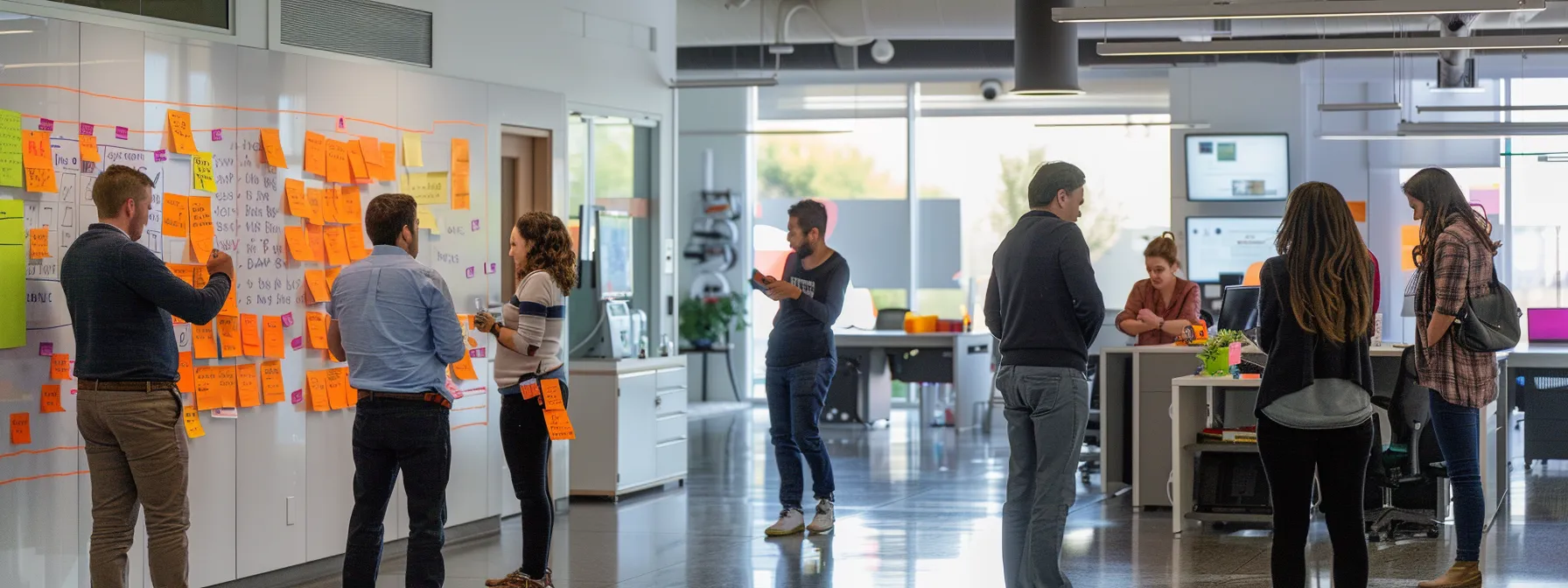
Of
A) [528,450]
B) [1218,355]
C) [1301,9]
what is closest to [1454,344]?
[1218,355]

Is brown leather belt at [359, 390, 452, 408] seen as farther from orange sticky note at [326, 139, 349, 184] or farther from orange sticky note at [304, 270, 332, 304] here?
orange sticky note at [326, 139, 349, 184]

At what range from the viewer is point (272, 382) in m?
5.77

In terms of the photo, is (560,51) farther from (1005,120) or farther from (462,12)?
(1005,120)

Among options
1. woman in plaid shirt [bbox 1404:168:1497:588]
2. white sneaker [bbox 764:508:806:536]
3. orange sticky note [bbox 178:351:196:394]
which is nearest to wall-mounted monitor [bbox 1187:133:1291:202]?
white sneaker [bbox 764:508:806:536]

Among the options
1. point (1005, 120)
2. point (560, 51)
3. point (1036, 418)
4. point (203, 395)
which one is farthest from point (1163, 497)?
point (1005, 120)

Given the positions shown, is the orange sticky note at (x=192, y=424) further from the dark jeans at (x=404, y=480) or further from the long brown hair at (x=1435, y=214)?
the long brown hair at (x=1435, y=214)

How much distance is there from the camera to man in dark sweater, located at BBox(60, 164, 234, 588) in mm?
4383

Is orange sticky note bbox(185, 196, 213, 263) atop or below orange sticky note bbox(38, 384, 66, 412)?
atop

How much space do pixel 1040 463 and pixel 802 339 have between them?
204 centimetres

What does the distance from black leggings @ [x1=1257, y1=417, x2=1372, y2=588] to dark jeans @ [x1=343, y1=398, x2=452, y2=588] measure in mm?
2383

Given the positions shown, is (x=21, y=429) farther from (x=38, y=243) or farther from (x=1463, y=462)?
(x=1463, y=462)

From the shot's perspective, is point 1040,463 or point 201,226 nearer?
point 1040,463

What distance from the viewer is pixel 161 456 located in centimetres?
448

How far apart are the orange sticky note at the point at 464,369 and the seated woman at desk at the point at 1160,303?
3.16 metres
